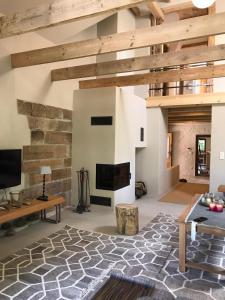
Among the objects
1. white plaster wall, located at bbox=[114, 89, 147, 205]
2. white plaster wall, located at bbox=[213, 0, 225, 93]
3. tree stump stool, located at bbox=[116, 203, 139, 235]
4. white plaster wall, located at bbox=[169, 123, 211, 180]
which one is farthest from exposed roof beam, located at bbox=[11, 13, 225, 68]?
white plaster wall, located at bbox=[169, 123, 211, 180]

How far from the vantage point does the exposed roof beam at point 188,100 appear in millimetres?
5926

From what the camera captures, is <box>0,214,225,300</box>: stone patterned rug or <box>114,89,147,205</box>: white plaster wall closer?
<box>0,214,225,300</box>: stone patterned rug

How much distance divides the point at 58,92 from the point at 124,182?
2.47 m

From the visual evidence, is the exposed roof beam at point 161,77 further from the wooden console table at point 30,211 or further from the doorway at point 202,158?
the doorway at point 202,158

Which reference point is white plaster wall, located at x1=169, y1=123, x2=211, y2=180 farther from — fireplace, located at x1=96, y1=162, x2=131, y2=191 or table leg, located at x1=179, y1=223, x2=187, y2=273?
table leg, located at x1=179, y1=223, x2=187, y2=273

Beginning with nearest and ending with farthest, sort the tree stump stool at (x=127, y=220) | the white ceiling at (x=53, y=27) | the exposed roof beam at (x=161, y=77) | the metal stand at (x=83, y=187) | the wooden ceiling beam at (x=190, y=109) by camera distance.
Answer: the white ceiling at (x=53, y=27) < the tree stump stool at (x=127, y=220) < the exposed roof beam at (x=161, y=77) < the metal stand at (x=83, y=187) < the wooden ceiling beam at (x=190, y=109)

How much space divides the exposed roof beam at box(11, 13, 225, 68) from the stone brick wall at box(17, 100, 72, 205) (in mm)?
844

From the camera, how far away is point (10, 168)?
155 inches

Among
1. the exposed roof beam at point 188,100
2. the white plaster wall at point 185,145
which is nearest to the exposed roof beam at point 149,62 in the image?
the exposed roof beam at point 188,100

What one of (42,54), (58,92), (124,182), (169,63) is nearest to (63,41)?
(58,92)

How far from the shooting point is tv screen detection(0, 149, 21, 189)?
3.80 m

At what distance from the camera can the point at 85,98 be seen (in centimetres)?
563

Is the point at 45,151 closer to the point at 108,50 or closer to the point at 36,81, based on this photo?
the point at 36,81

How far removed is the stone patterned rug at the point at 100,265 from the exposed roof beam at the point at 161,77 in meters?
2.95
